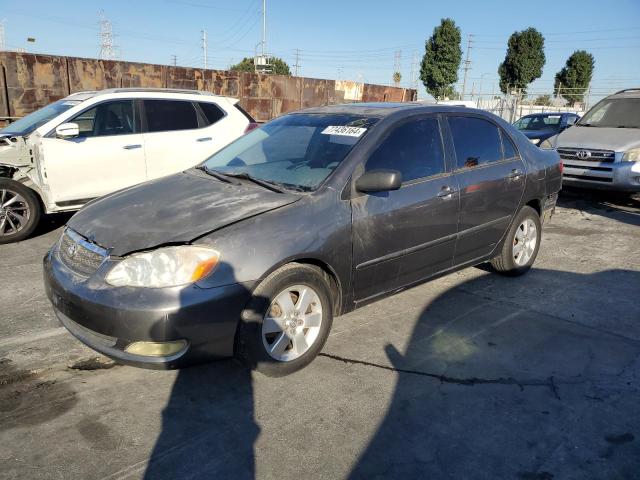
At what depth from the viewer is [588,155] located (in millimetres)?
8281

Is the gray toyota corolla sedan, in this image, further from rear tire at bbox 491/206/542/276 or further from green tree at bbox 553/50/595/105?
green tree at bbox 553/50/595/105

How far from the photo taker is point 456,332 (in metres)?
3.77

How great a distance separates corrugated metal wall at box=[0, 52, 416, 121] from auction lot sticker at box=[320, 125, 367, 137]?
9.24m

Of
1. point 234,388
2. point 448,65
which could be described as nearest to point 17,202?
point 234,388

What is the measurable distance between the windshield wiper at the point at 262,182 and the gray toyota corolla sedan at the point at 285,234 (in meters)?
0.02

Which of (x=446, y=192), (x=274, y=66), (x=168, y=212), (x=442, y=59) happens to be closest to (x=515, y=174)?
(x=446, y=192)

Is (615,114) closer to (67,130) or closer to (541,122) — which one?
(541,122)

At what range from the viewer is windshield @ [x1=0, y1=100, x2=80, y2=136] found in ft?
20.3

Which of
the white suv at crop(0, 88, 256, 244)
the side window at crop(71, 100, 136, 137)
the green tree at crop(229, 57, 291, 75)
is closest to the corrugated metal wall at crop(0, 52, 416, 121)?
the white suv at crop(0, 88, 256, 244)

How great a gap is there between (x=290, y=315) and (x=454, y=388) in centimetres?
109

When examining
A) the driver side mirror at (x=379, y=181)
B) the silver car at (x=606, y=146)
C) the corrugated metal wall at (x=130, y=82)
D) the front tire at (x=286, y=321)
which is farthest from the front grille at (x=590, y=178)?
the corrugated metal wall at (x=130, y=82)

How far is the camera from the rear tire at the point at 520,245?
15.7 ft

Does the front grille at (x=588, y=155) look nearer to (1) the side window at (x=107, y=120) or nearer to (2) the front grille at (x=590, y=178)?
(2) the front grille at (x=590, y=178)

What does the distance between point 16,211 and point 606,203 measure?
9375mm
